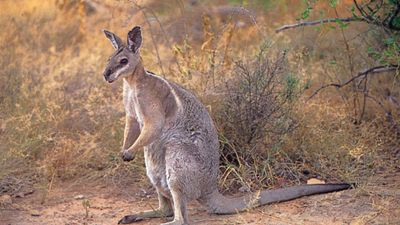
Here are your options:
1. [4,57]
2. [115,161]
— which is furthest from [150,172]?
[4,57]

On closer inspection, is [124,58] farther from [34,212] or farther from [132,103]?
[34,212]

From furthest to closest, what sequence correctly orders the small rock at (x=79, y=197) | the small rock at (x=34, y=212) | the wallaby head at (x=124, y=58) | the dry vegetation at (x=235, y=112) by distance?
the dry vegetation at (x=235, y=112)
the small rock at (x=79, y=197)
the small rock at (x=34, y=212)
the wallaby head at (x=124, y=58)

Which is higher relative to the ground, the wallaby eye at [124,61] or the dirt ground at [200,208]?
the wallaby eye at [124,61]

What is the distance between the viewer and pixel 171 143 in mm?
6336

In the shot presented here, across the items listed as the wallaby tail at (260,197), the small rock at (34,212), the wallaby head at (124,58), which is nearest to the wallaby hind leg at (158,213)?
the wallaby tail at (260,197)

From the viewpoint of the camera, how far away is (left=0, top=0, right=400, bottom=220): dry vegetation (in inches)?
296

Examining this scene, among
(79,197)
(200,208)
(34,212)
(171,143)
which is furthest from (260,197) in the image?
(34,212)

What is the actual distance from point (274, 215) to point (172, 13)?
612 centimetres

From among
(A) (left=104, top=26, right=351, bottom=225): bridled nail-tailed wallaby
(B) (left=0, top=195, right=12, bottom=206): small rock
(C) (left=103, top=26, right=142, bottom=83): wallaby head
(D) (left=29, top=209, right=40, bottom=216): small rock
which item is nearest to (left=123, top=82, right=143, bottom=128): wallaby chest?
(A) (left=104, top=26, right=351, bottom=225): bridled nail-tailed wallaby

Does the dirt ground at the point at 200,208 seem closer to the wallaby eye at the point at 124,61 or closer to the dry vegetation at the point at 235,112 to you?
the dry vegetation at the point at 235,112

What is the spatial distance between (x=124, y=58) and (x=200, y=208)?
1.69 metres

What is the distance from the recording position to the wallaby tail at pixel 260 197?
6418 millimetres

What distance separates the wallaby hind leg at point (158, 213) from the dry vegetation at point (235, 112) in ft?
2.49

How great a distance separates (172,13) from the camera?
39.0 feet
